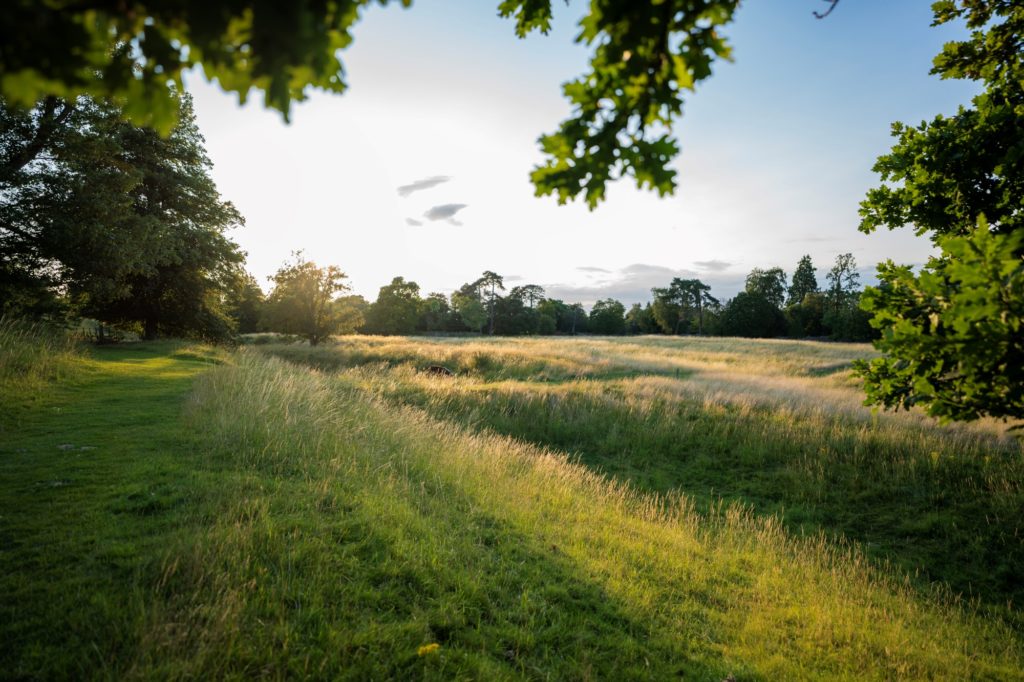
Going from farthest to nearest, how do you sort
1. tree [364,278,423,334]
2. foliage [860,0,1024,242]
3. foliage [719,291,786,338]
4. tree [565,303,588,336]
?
1. tree [565,303,588,336]
2. tree [364,278,423,334]
3. foliage [719,291,786,338]
4. foliage [860,0,1024,242]

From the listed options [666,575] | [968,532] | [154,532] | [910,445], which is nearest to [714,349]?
[910,445]

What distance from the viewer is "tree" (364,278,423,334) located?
83938 millimetres

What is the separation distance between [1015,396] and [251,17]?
15.4ft

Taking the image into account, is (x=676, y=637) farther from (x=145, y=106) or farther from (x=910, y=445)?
(x=910, y=445)

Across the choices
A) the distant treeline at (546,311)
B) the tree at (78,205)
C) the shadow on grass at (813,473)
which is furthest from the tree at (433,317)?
the shadow on grass at (813,473)

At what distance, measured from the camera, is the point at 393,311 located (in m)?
83.8

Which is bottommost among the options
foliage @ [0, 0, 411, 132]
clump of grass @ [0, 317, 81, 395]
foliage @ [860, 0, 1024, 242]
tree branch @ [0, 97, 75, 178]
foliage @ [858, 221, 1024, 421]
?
clump of grass @ [0, 317, 81, 395]

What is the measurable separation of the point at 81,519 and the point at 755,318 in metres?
92.2

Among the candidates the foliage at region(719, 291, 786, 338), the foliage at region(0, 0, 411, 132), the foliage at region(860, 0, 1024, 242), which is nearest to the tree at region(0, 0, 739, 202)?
the foliage at region(0, 0, 411, 132)

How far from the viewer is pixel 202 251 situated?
28.8m

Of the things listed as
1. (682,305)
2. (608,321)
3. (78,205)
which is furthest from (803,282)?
(78,205)

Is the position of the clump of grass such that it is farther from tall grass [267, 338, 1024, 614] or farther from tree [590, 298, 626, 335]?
tree [590, 298, 626, 335]

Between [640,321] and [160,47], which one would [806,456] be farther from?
[640,321]

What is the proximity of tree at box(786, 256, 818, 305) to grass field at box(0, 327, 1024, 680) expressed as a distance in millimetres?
85799
